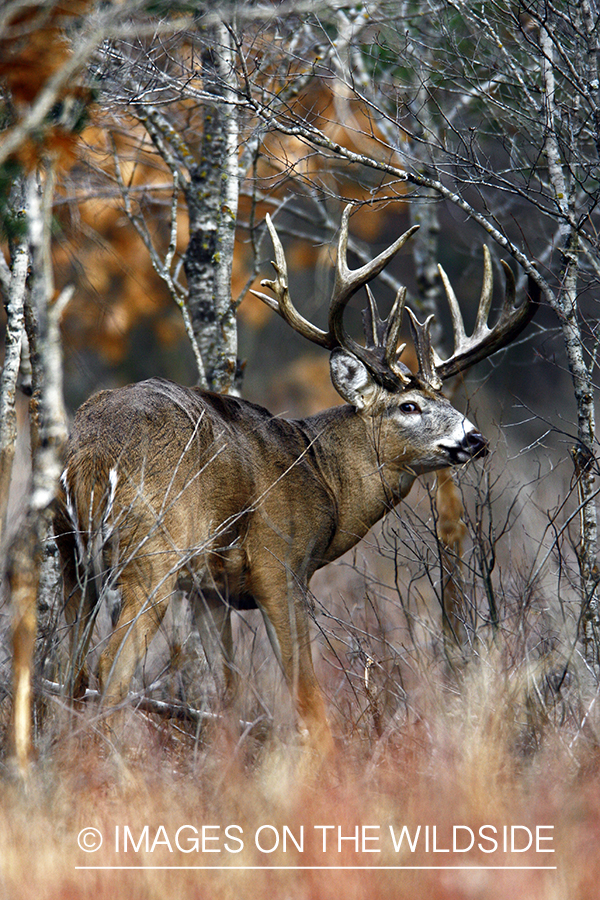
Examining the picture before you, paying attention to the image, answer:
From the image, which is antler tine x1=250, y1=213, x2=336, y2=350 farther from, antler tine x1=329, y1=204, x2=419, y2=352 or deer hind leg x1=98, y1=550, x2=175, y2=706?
deer hind leg x1=98, y1=550, x2=175, y2=706

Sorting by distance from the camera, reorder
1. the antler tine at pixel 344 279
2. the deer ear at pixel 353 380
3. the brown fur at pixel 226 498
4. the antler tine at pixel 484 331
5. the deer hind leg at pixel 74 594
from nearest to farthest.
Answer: the deer hind leg at pixel 74 594 → the brown fur at pixel 226 498 → the antler tine at pixel 344 279 → the deer ear at pixel 353 380 → the antler tine at pixel 484 331

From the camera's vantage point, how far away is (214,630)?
505cm

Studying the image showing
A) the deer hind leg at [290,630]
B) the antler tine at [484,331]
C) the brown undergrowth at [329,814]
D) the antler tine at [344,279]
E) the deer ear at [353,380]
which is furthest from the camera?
the antler tine at [484,331]

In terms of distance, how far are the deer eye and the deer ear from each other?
9.0 inches

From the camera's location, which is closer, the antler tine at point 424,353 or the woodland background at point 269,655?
the woodland background at point 269,655

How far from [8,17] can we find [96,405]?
2.16 metres

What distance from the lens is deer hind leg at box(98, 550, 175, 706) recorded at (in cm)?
443

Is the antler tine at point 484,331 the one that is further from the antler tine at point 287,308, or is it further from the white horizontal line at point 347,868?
the white horizontal line at point 347,868

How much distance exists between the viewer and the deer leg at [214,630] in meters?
4.49

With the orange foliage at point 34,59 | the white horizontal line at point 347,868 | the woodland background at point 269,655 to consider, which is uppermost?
the orange foliage at point 34,59

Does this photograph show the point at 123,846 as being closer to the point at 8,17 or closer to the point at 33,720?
the point at 33,720

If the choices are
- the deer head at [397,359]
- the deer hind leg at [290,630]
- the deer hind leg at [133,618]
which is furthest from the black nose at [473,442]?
the deer hind leg at [133,618]

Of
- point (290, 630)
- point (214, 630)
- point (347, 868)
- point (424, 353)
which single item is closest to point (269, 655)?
point (290, 630)

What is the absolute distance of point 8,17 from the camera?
3273mm
